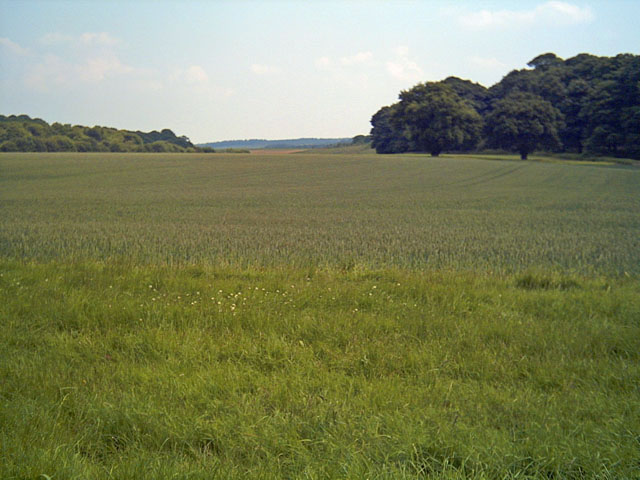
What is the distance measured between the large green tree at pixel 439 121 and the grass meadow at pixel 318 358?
63.8 m

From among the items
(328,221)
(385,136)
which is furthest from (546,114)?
(328,221)

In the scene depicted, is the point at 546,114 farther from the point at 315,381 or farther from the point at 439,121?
the point at 315,381

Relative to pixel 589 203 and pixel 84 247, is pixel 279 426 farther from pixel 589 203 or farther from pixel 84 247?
pixel 589 203

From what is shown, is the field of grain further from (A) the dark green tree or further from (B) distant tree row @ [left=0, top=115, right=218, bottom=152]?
(A) the dark green tree

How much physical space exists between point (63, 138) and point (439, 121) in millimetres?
58553

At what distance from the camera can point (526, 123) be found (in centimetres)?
6838

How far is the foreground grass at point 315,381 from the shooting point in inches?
122

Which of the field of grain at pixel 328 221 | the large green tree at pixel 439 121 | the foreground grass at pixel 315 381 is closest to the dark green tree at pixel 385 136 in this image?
the large green tree at pixel 439 121

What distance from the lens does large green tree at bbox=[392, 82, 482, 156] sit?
72.6m

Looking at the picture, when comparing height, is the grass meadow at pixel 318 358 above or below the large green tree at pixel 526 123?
below

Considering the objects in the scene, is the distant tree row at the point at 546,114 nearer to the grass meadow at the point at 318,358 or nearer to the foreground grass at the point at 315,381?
the grass meadow at the point at 318,358

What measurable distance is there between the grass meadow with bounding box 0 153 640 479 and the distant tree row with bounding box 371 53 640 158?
6232 cm

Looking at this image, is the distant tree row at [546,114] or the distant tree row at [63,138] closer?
the distant tree row at [546,114]

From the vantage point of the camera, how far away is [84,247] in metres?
11.5
